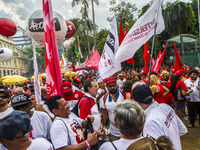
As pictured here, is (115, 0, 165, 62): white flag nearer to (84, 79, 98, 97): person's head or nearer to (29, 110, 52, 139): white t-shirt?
(84, 79, 98, 97): person's head

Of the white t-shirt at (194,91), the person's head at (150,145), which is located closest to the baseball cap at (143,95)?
the person's head at (150,145)

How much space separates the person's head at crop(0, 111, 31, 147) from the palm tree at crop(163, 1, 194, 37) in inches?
1210

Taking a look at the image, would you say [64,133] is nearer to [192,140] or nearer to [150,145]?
[150,145]

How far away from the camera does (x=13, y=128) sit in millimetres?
1260

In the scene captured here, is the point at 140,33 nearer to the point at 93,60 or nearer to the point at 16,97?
the point at 16,97

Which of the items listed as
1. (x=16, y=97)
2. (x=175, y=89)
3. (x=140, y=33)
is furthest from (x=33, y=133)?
(x=175, y=89)

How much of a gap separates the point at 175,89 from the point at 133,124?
13.6 feet

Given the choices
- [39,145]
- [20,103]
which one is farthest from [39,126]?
[39,145]

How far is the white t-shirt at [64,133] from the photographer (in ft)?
5.79

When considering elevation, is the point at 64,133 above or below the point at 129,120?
below

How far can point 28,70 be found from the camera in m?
79.5

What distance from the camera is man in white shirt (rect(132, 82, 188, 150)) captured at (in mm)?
1609

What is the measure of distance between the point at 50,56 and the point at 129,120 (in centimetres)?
213

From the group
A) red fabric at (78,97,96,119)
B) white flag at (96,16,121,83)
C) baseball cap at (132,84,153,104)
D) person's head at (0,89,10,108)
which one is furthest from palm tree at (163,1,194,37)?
person's head at (0,89,10,108)
